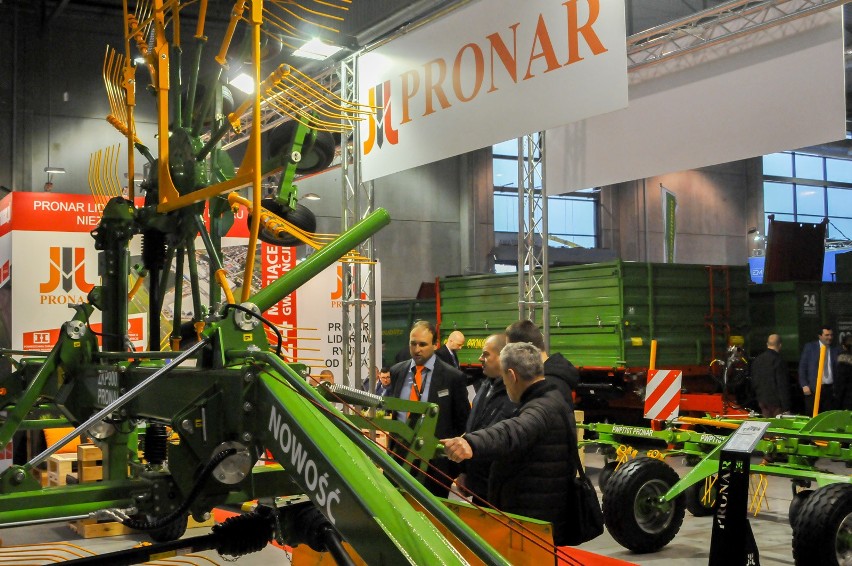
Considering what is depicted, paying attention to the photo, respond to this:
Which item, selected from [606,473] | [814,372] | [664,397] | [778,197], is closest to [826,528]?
[606,473]

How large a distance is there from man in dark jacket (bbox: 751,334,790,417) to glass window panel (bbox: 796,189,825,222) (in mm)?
16733

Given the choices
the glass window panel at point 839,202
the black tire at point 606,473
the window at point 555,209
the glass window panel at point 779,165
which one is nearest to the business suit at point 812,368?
the black tire at point 606,473

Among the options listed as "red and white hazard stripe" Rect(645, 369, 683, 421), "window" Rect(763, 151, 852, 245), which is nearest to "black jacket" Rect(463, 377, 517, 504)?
"red and white hazard stripe" Rect(645, 369, 683, 421)

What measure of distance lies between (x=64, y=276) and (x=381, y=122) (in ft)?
14.4

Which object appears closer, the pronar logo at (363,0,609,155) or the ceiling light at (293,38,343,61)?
the pronar logo at (363,0,609,155)

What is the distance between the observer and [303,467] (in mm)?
2168

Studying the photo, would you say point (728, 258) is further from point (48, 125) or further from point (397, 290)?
point (48, 125)

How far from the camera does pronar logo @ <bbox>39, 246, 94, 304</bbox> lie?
10.3 meters

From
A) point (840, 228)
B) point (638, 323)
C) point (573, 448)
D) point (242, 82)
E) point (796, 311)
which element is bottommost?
point (573, 448)

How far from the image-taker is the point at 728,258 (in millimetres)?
25906

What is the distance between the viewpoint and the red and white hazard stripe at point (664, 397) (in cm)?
859

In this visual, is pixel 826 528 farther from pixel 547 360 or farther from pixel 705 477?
pixel 547 360

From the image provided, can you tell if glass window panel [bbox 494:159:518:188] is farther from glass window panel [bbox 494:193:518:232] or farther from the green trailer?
the green trailer

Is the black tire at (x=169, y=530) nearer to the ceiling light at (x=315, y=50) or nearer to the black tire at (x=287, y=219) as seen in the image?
the black tire at (x=287, y=219)
